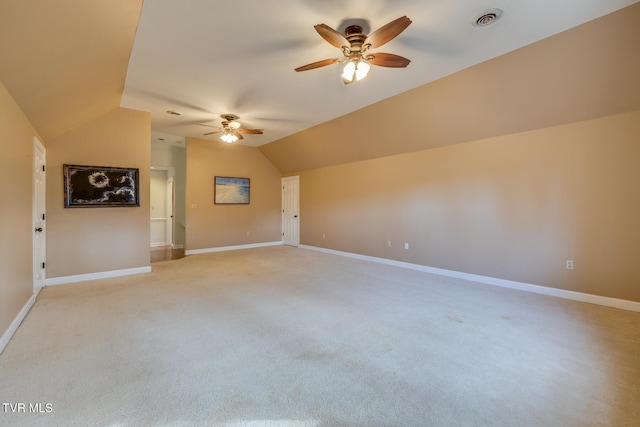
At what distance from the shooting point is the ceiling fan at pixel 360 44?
87.5 inches

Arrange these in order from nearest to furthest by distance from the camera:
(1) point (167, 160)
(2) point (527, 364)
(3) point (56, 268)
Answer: (2) point (527, 364)
(3) point (56, 268)
(1) point (167, 160)

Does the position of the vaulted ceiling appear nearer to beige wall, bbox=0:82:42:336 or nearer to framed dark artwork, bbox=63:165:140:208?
beige wall, bbox=0:82:42:336

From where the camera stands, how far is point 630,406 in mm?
1734

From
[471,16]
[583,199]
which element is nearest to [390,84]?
[471,16]

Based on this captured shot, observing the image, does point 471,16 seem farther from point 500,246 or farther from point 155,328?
point 155,328

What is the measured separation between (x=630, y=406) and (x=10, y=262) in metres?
5.05

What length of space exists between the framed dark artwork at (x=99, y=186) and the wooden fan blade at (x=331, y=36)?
4.30 m

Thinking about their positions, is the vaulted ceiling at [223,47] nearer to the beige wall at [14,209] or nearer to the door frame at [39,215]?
the beige wall at [14,209]

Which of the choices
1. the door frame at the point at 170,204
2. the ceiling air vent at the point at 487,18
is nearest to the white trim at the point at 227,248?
the door frame at the point at 170,204

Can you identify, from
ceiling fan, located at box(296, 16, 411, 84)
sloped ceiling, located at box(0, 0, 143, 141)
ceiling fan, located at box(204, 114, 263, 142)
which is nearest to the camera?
sloped ceiling, located at box(0, 0, 143, 141)

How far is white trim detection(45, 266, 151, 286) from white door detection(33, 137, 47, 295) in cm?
15

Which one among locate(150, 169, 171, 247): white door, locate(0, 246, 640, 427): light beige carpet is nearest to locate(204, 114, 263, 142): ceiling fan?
locate(0, 246, 640, 427): light beige carpet

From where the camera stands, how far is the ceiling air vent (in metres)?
2.40

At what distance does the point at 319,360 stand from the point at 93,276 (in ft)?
14.7
